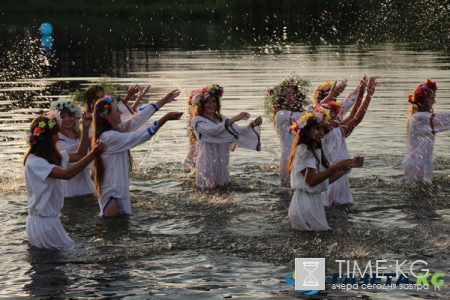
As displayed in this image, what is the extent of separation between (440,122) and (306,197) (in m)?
4.21

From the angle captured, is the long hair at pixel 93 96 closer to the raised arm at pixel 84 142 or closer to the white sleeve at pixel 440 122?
the raised arm at pixel 84 142

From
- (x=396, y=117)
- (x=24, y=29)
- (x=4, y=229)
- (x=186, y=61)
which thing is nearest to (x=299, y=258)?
(x=4, y=229)

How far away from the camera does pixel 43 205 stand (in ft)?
37.6

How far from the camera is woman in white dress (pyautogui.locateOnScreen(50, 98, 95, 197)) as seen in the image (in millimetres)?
14680

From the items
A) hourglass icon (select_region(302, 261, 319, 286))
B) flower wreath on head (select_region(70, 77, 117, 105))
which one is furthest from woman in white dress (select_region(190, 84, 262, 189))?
hourglass icon (select_region(302, 261, 319, 286))

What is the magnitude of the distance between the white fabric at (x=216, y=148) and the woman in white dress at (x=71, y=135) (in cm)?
204

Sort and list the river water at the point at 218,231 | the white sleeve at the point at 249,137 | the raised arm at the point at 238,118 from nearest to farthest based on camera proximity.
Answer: the river water at the point at 218,231, the raised arm at the point at 238,118, the white sleeve at the point at 249,137

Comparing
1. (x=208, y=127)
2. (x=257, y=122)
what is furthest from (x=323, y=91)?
(x=208, y=127)

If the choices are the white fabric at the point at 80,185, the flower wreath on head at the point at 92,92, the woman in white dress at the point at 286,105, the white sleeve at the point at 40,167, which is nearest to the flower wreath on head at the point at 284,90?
the woman in white dress at the point at 286,105

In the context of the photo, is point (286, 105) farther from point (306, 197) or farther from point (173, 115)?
point (173, 115)

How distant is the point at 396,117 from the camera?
24.5 meters

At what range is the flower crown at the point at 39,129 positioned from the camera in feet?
36.9

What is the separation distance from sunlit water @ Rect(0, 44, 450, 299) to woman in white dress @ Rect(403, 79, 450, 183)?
0.35 metres

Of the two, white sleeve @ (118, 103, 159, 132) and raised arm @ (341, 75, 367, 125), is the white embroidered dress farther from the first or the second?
raised arm @ (341, 75, 367, 125)
